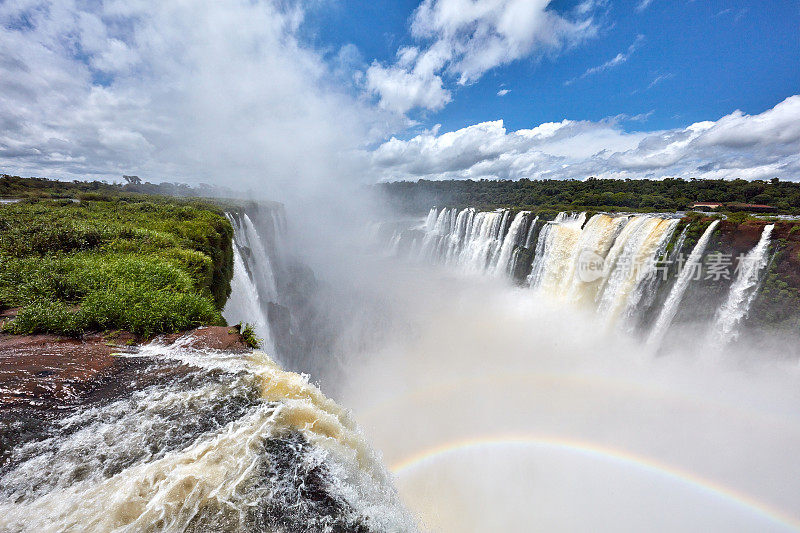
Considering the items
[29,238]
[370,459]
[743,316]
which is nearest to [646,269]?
[743,316]

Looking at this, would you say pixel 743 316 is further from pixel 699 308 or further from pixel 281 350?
pixel 281 350

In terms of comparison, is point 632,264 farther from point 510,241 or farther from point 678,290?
point 510,241

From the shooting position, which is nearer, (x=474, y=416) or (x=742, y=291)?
(x=742, y=291)

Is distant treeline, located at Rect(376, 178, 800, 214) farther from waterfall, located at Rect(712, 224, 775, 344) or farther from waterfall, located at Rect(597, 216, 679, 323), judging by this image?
waterfall, located at Rect(712, 224, 775, 344)

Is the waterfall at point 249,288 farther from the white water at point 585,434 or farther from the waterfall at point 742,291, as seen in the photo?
the waterfall at point 742,291

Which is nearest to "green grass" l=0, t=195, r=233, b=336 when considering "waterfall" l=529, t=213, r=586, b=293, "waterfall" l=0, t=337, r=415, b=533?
"waterfall" l=0, t=337, r=415, b=533

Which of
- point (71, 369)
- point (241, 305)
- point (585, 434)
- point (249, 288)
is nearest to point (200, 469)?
point (71, 369)
